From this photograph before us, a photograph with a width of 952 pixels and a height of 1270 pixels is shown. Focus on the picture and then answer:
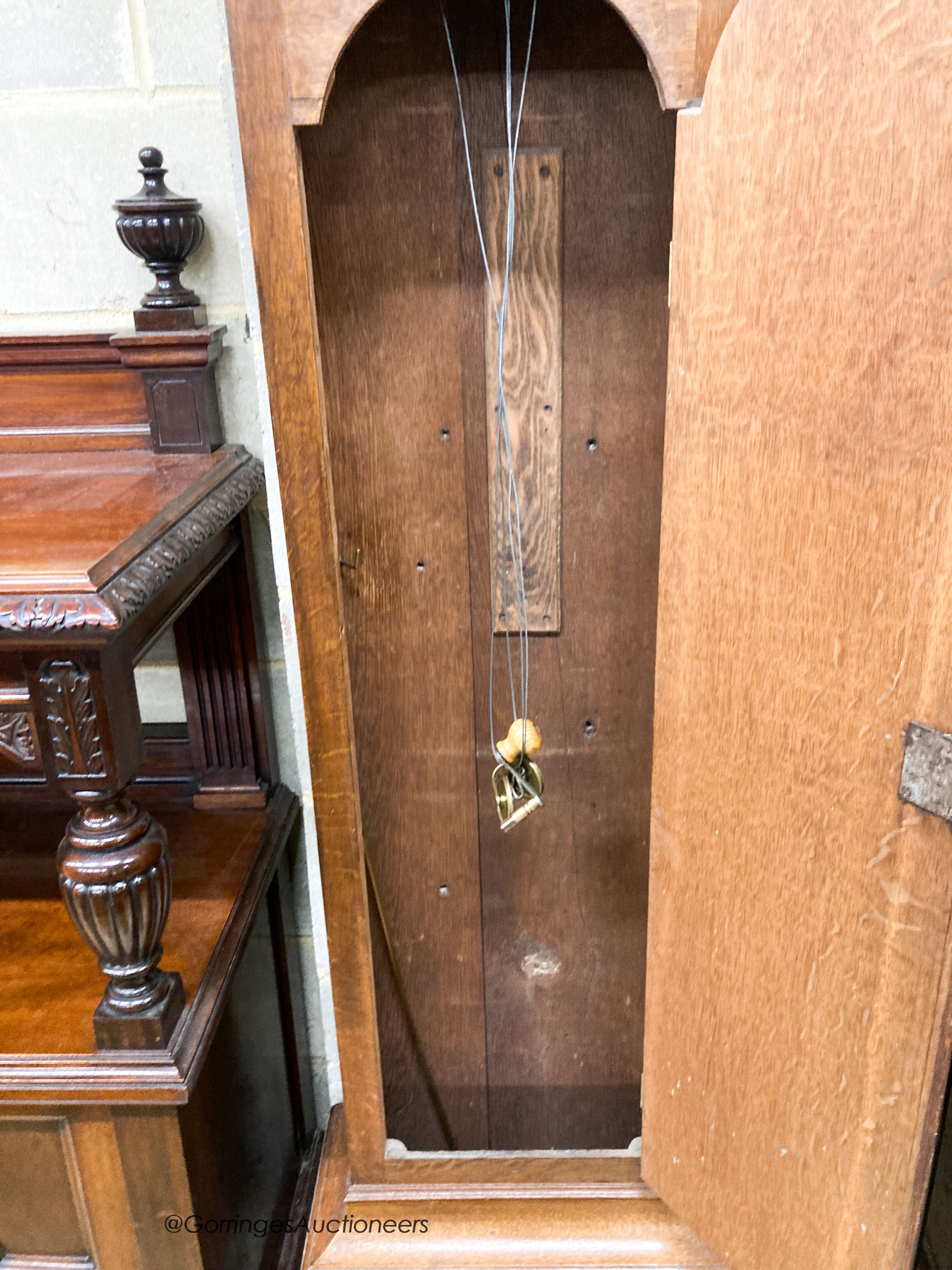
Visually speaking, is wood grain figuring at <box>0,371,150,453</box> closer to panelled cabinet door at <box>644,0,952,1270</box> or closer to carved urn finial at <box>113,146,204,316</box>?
carved urn finial at <box>113,146,204,316</box>

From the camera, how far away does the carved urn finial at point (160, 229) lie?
37.3 inches

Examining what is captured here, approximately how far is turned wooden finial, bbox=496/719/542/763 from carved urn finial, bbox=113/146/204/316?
56cm

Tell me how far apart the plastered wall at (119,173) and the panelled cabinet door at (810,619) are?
18.2 inches

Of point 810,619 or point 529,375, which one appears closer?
point 810,619

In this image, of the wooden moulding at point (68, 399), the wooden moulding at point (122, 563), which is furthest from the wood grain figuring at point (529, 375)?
the wooden moulding at point (68, 399)

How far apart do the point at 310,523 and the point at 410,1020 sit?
2.26 feet

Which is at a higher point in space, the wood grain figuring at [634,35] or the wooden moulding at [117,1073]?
the wood grain figuring at [634,35]

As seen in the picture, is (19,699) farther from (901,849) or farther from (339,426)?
(901,849)

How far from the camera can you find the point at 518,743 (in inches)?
35.5

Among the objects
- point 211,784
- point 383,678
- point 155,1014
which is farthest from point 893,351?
point 211,784

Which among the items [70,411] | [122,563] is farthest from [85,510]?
[70,411]

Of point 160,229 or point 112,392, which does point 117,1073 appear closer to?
point 112,392

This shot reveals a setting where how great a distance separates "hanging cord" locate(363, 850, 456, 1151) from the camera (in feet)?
3.56

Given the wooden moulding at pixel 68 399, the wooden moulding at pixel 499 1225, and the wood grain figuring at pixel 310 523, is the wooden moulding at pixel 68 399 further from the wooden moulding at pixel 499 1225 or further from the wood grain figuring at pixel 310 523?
the wooden moulding at pixel 499 1225
